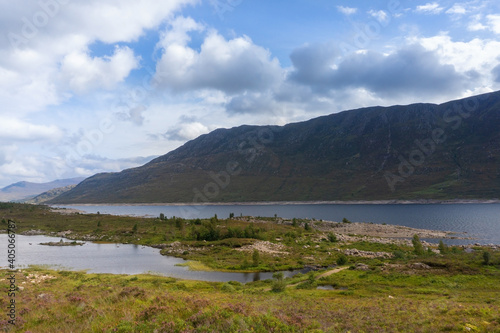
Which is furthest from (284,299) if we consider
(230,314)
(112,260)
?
(112,260)

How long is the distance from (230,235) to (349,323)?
58946 mm

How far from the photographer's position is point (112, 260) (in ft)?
195

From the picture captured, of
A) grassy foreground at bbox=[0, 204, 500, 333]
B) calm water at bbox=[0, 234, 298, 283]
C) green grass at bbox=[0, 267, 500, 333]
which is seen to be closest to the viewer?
green grass at bbox=[0, 267, 500, 333]

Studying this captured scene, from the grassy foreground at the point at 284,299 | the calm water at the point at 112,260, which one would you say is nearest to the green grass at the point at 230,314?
the grassy foreground at the point at 284,299

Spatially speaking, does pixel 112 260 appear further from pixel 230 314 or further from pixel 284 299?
pixel 230 314

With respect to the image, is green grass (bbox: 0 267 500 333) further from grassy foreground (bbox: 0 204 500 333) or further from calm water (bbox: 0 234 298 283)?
calm water (bbox: 0 234 298 283)

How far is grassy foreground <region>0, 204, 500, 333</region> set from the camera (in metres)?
13.1

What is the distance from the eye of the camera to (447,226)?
110 meters

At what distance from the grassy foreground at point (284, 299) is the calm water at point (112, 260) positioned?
5459 millimetres

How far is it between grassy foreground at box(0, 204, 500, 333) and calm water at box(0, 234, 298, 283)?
5.46 metres

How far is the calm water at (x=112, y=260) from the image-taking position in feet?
153

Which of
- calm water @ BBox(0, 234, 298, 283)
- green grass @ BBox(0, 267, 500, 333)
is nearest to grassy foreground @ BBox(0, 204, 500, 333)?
green grass @ BBox(0, 267, 500, 333)

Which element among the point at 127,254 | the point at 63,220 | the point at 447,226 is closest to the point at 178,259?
the point at 127,254

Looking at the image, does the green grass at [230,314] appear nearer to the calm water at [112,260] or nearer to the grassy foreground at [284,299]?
the grassy foreground at [284,299]
